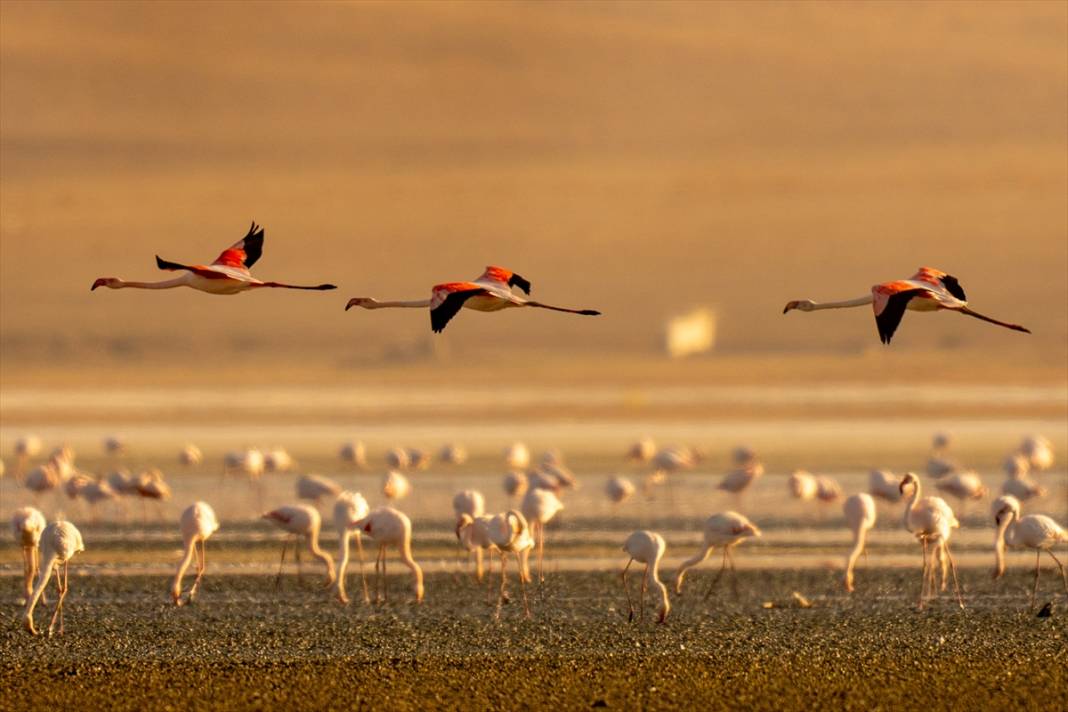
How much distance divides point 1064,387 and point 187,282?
4024 inches

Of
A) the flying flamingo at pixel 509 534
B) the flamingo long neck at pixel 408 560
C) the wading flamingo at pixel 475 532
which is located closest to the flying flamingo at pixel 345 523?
the flamingo long neck at pixel 408 560

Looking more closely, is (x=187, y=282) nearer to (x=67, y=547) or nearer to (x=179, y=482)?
(x=67, y=547)

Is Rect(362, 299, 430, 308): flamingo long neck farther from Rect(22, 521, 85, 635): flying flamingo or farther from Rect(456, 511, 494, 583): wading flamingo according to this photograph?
Rect(456, 511, 494, 583): wading flamingo

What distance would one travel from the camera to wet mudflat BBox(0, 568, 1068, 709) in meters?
20.1

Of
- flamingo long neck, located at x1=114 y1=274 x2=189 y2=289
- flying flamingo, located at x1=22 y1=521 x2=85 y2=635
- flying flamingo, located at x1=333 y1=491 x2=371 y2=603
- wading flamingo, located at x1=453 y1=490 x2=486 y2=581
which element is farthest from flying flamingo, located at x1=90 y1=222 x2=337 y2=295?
wading flamingo, located at x1=453 y1=490 x2=486 y2=581

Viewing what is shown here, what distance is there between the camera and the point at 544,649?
2373 cm

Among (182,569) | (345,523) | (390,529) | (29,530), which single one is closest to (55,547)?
(29,530)

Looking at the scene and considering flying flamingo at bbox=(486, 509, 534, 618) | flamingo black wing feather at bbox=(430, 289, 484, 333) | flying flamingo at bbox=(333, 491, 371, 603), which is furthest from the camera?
flying flamingo at bbox=(333, 491, 371, 603)

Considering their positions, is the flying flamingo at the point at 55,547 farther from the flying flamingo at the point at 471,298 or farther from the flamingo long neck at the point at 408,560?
the flying flamingo at the point at 471,298

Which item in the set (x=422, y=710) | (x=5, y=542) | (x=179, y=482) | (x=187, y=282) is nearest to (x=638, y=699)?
(x=422, y=710)

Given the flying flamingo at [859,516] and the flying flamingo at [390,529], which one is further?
the flying flamingo at [859,516]

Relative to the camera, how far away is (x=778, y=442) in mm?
67812

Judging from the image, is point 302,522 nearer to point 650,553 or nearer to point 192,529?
point 192,529

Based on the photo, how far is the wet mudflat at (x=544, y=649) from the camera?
20.1 metres
